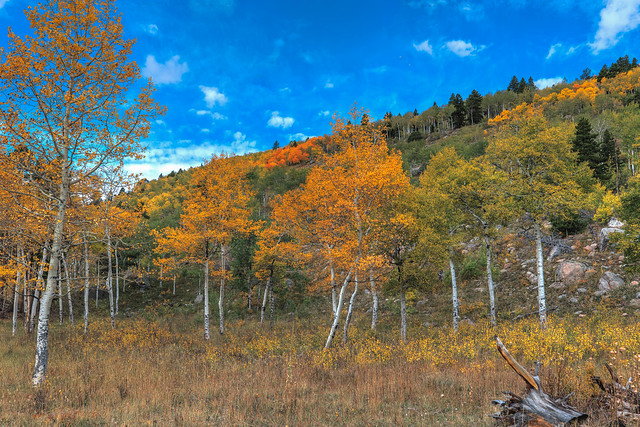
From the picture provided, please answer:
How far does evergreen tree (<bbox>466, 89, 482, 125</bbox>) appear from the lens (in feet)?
322

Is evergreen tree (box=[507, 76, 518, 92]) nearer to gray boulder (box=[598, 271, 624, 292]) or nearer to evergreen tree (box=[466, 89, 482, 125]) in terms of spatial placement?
evergreen tree (box=[466, 89, 482, 125])

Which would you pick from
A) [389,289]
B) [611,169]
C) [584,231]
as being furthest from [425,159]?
[389,289]

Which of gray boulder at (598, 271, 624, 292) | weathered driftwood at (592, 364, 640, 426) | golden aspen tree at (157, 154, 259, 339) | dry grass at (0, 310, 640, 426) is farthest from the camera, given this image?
gray boulder at (598, 271, 624, 292)

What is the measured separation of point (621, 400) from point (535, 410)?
133 centimetres

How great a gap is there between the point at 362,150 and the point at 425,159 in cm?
5217

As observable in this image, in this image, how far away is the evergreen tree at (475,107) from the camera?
98000 millimetres

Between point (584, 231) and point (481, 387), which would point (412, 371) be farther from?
point (584, 231)

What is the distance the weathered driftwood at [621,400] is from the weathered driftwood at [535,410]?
49 centimetres

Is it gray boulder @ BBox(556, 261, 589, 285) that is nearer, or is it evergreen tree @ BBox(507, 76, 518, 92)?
gray boulder @ BBox(556, 261, 589, 285)

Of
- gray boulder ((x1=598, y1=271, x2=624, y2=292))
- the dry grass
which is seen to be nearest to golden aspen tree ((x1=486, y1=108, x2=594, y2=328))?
the dry grass

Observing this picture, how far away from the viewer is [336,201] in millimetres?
14180

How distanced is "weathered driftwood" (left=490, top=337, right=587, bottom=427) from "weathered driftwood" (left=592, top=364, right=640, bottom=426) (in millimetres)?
487

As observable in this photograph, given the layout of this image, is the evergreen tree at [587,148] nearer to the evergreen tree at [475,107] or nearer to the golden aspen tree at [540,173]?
the golden aspen tree at [540,173]

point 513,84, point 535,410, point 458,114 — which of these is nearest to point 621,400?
point 535,410
